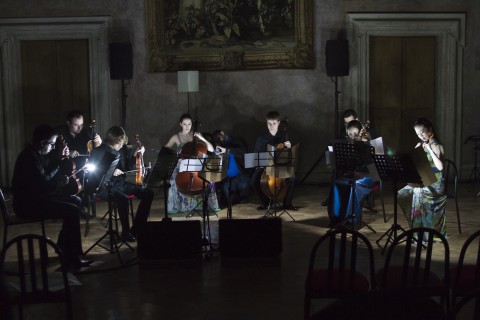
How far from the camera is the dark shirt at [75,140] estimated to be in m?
8.73

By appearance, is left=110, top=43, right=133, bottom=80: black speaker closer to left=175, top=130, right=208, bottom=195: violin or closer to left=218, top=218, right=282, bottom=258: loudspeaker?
left=175, top=130, right=208, bottom=195: violin

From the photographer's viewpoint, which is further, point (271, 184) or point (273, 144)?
point (273, 144)

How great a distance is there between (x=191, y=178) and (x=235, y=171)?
876 millimetres

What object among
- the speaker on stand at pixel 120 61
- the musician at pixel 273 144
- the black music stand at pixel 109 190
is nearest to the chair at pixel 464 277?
the black music stand at pixel 109 190

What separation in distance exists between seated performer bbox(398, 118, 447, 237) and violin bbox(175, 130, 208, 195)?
2.70 metres

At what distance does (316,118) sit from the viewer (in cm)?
1155

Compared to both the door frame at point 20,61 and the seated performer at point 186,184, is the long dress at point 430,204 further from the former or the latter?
the door frame at point 20,61

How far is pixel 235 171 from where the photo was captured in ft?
30.2

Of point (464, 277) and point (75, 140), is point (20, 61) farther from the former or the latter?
point (464, 277)

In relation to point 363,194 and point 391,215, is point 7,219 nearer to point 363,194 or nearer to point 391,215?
point 363,194

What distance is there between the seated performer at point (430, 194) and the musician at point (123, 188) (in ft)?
9.31

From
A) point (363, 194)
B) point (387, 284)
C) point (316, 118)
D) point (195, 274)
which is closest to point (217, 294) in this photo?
point (195, 274)

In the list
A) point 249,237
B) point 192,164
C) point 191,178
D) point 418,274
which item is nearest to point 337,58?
point 191,178

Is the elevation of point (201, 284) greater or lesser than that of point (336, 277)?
lesser
